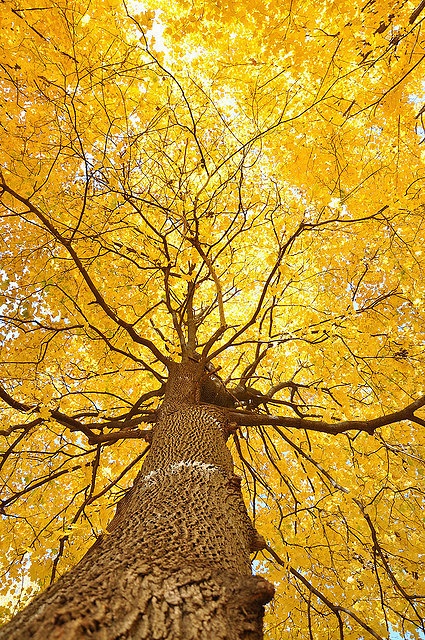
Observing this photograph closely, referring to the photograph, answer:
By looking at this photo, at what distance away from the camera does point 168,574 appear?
139 centimetres

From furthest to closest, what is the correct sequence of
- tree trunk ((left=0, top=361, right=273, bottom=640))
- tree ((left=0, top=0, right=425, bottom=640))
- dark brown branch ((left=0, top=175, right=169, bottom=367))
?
tree ((left=0, top=0, right=425, bottom=640)), dark brown branch ((left=0, top=175, right=169, bottom=367)), tree trunk ((left=0, top=361, right=273, bottom=640))

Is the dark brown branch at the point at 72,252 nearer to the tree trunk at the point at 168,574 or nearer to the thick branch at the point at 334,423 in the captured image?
the thick branch at the point at 334,423

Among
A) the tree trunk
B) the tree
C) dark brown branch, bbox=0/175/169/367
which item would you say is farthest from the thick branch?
the tree trunk

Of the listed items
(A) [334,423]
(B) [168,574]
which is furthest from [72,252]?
(A) [334,423]

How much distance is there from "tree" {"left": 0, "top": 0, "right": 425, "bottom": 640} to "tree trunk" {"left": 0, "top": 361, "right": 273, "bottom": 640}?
0.04 meters

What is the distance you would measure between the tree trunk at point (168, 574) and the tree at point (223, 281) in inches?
1.8

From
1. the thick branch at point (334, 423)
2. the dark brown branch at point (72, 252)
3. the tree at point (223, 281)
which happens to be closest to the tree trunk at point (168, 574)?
the tree at point (223, 281)

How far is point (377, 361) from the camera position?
464 cm

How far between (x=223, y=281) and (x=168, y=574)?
13.0ft

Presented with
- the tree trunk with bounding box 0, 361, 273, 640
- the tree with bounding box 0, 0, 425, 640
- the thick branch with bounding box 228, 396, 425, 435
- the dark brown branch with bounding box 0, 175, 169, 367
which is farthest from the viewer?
the tree with bounding box 0, 0, 425, 640

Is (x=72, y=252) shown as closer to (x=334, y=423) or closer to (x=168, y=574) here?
(x=168, y=574)

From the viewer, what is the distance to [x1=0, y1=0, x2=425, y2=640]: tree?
135 inches

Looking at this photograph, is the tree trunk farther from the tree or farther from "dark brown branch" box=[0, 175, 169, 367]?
"dark brown branch" box=[0, 175, 169, 367]

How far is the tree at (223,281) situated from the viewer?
Answer: 3424 mm
